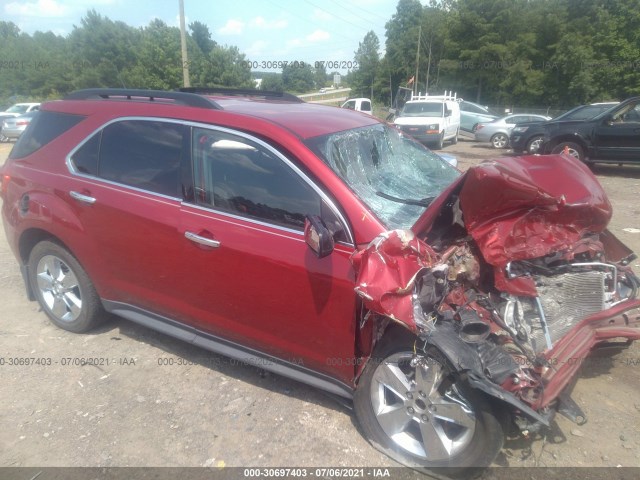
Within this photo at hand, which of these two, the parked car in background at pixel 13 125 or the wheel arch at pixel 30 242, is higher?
the wheel arch at pixel 30 242

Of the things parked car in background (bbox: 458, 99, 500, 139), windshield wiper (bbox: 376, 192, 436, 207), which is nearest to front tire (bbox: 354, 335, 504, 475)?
windshield wiper (bbox: 376, 192, 436, 207)

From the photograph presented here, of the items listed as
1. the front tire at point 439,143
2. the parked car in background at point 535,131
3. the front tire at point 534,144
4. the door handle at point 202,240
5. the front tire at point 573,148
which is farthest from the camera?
the front tire at point 439,143

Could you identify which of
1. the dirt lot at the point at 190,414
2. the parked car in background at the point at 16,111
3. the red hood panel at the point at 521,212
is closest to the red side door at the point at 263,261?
the dirt lot at the point at 190,414

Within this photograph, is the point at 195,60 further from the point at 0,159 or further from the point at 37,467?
the point at 37,467

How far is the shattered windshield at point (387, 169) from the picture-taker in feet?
9.26

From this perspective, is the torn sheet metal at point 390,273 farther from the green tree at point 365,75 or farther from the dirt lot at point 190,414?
the green tree at point 365,75

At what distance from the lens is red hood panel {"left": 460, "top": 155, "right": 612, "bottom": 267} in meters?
2.50

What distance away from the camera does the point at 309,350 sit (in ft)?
9.05

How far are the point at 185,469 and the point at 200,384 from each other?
0.78 metres

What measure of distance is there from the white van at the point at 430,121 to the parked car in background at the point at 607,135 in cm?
499

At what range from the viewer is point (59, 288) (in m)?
3.93

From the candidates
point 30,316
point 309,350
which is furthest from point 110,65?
point 309,350

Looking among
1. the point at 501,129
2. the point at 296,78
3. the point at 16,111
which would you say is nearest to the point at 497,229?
the point at 501,129

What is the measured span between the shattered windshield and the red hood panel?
0.42m
